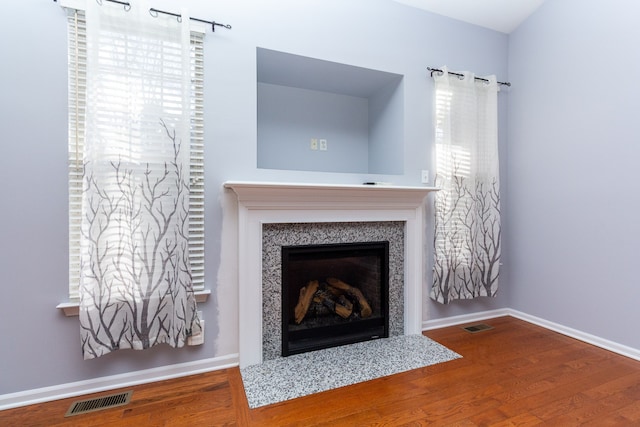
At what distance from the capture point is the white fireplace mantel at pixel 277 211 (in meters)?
2.05

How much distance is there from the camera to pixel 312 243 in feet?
7.47

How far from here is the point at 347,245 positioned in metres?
2.37

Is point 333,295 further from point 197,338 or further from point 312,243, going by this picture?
point 197,338

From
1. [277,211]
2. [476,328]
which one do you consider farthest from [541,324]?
[277,211]

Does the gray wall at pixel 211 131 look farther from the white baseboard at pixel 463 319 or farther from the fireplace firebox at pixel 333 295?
the fireplace firebox at pixel 333 295

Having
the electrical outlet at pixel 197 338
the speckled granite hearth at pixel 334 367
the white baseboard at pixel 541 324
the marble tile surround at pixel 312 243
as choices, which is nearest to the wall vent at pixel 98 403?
the electrical outlet at pixel 197 338

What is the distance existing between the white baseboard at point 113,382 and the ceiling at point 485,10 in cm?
304

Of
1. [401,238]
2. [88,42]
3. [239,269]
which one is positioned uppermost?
[88,42]

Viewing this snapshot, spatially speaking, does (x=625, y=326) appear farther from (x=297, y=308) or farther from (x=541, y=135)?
(x=297, y=308)

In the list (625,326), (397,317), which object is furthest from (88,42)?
(625,326)

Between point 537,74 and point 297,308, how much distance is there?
2907mm

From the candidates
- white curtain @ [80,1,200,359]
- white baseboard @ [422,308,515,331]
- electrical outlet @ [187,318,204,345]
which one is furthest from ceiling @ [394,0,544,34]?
electrical outlet @ [187,318,204,345]

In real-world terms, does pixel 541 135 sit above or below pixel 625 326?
above

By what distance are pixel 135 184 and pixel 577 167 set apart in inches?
126
